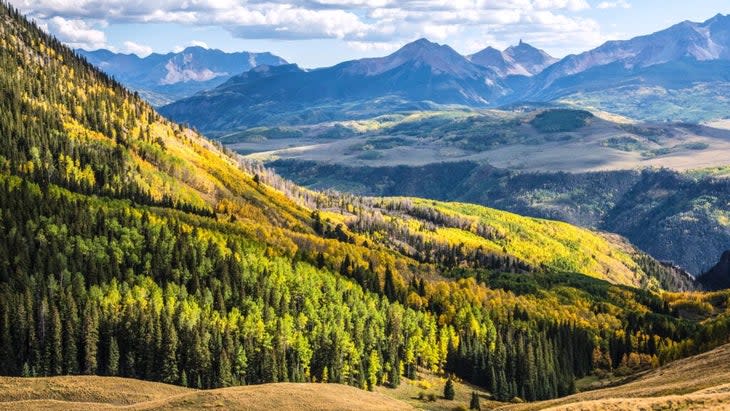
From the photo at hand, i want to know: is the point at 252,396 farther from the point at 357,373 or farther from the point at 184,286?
the point at 184,286

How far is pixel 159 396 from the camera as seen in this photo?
432 feet

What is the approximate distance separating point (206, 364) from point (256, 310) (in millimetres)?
29899

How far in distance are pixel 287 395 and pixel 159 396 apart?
26.3m

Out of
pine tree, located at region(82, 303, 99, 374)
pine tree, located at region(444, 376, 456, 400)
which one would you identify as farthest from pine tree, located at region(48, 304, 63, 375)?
pine tree, located at region(444, 376, 456, 400)

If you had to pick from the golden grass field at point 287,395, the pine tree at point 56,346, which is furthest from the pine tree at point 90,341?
the golden grass field at point 287,395

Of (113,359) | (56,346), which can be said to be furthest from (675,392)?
(56,346)

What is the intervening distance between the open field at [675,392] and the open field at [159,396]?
3048 cm

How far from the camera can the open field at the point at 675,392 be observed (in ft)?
306

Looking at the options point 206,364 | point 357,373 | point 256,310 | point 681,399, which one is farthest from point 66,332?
point 681,399

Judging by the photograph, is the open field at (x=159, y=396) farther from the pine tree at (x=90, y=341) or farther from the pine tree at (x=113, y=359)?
the pine tree at (x=90, y=341)

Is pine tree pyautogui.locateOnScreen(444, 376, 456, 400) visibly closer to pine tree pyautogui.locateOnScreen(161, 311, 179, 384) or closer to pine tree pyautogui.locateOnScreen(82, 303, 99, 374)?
pine tree pyautogui.locateOnScreen(161, 311, 179, 384)

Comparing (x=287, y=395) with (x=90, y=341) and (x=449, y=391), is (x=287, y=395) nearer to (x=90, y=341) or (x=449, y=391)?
(x=449, y=391)

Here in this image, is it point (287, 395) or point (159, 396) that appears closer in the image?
point (287, 395)

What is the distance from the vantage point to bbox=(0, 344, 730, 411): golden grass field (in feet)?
328
